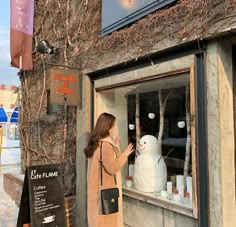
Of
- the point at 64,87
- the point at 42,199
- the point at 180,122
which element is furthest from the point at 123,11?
the point at 42,199

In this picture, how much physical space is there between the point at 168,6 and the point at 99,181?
7.24ft

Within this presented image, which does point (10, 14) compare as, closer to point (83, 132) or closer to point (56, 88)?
point (56, 88)

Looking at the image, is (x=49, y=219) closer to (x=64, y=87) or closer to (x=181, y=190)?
(x=181, y=190)

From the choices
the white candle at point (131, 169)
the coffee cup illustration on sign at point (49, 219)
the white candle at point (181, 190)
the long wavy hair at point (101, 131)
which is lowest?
the coffee cup illustration on sign at point (49, 219)

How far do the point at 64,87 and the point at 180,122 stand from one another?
1.86 meters

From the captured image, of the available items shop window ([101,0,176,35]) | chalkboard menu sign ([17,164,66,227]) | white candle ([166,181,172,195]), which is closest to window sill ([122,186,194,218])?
white candle ([166,181,172,195])

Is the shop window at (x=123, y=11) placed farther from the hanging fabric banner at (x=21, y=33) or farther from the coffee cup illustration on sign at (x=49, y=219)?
the coffee cup illustration on sign at (x=49, y=219)

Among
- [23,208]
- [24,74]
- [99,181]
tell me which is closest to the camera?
[99,181]

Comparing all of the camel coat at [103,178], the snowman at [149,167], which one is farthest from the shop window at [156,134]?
the camel coat at [103,178]

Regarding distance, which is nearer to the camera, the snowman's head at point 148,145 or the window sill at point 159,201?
the window sill at point 159,201

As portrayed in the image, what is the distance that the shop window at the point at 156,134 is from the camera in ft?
11.9

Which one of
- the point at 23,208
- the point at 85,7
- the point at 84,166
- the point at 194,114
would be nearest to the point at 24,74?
the point at 85,7

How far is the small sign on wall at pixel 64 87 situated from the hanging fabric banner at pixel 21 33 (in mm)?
2237

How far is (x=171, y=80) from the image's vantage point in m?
3.58
